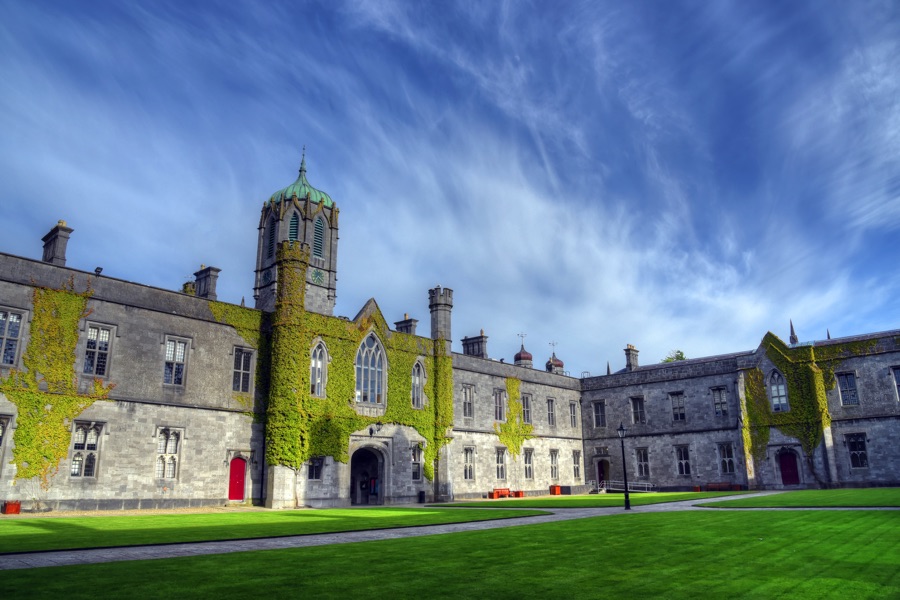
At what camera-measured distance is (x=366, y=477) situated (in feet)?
121

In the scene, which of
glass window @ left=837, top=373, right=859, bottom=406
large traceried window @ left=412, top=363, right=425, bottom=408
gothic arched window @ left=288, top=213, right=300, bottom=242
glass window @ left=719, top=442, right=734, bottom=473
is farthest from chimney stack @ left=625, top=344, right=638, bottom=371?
gothic arched window @ left=288, top=213, right=300, bottom=242

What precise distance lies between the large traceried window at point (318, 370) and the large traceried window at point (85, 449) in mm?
9796

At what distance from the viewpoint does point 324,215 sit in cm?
5219

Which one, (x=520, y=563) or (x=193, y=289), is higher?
(x=193, y=289)

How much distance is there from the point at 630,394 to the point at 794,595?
146ft

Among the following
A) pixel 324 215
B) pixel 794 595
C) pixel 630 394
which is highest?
pixel 324 215

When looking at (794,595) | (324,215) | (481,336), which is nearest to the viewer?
(794,595)

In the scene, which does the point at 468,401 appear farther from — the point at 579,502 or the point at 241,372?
the point at 241,372

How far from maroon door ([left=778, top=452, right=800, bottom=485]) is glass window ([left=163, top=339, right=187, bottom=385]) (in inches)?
1442

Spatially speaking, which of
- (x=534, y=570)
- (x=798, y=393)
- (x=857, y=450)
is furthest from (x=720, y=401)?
(x=534, y=570)

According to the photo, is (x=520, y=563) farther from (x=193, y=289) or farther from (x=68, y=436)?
(x=193, y=289)

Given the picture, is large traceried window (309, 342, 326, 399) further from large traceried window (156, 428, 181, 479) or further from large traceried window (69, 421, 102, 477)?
large traceried window (69, 421, 102, 477)

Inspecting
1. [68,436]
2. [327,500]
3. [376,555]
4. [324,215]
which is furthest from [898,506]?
[324,215]

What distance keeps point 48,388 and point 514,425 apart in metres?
29.1
